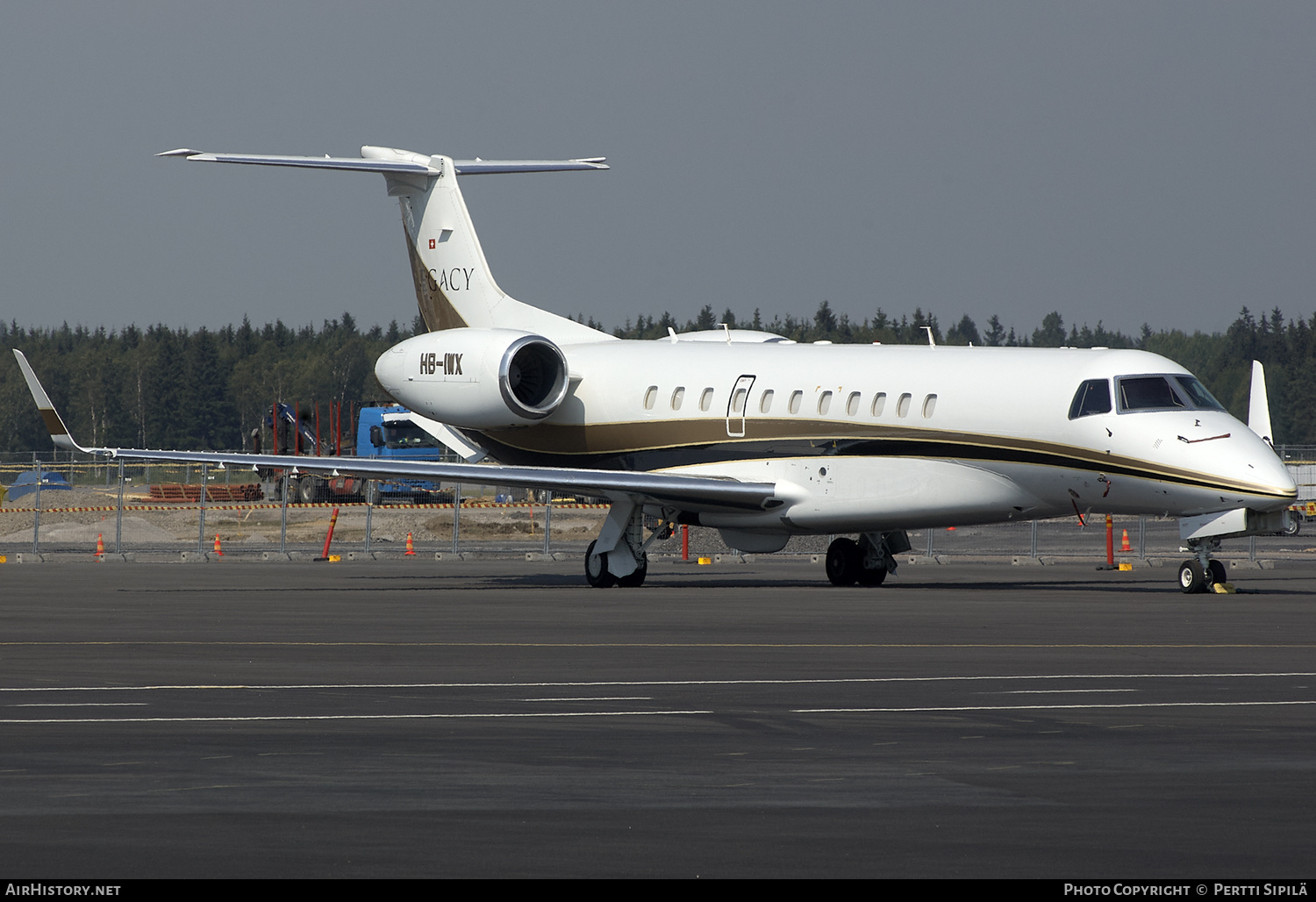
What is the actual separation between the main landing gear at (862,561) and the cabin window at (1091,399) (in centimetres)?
516

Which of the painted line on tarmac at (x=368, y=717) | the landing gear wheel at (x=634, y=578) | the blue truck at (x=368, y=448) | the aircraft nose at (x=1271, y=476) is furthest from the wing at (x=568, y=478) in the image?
the blue truck at (x=368, y=448)

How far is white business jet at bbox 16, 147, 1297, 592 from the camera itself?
24516mm

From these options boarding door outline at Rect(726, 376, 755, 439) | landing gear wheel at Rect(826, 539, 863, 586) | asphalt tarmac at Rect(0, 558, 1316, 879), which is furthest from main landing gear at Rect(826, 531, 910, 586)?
asphalt tarmac at Rect(0, 558, 1316, 879)

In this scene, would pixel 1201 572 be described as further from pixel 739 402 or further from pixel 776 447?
pixel 739 402

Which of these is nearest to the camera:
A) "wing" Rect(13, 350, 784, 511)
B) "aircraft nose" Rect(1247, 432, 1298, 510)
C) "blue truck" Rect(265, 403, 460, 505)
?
"aircraft nose" Rect(1247, 432, 1298, 510)

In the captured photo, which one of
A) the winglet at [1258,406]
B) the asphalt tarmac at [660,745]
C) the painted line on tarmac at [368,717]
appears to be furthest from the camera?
the winglet at [1258,406]

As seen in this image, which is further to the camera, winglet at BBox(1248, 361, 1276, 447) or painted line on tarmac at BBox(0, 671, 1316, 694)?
winglet at BBox(1248, 361, 1276, 447)

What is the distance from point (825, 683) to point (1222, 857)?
657 cm

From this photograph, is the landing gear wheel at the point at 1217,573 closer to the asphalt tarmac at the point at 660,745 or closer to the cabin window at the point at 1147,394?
the cabin window at the point at 1147,394

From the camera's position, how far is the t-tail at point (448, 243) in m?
34.5

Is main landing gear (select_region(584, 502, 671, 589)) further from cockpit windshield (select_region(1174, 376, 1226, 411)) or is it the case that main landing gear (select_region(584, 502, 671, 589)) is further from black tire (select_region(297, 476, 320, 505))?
black tire (select_region(297, 476, 320, 505))

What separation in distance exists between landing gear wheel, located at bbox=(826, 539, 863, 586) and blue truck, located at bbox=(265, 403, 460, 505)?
44221mm

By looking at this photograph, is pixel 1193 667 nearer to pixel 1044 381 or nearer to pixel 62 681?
pixel 62 681

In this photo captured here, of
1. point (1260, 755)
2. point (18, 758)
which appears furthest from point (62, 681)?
point (1260, 755)
